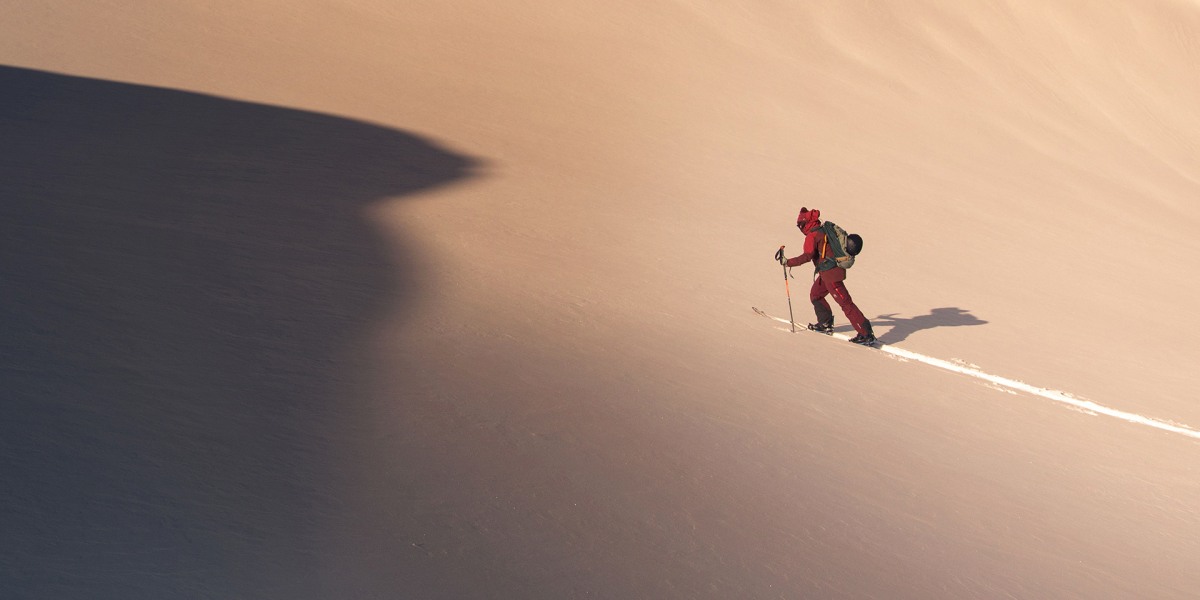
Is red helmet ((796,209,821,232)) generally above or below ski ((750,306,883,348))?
above

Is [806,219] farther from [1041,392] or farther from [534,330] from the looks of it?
[534,330]

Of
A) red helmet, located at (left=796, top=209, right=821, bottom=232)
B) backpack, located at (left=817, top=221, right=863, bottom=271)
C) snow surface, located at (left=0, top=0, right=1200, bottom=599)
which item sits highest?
red helmet, located at (left=796, top=209, right=821, bottom=232)

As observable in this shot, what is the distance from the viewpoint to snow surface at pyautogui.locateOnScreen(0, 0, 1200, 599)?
450 centimetres

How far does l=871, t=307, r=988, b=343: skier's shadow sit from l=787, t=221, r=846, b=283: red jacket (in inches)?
32.2

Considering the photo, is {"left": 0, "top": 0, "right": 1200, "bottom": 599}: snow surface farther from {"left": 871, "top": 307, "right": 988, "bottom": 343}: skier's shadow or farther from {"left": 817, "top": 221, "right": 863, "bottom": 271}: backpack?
{"left": 817, "top": 221, "right": 863, "bottom": 271}: backpack

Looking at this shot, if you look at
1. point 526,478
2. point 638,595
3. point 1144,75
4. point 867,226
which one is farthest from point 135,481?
point 1144,75

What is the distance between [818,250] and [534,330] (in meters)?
2.81

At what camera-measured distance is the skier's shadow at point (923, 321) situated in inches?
387

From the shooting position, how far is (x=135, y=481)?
4332 millimetres

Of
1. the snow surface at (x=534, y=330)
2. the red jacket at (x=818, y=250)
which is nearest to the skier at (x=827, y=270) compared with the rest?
the red jacket at (x=818, y=250)

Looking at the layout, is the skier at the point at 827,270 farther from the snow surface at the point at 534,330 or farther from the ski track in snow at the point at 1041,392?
the snow surface at the point at 534,330

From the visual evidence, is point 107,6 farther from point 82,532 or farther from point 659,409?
point 82,532

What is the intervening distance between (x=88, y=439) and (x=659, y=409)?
3.12 meters

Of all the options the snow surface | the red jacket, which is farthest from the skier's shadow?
the red jacket
